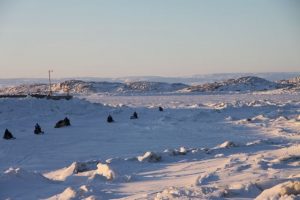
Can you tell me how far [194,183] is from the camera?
29.3ft

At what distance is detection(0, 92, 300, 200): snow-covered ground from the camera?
8.63 metres

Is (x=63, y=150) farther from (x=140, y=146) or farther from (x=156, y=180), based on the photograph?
(x=156, y=180)

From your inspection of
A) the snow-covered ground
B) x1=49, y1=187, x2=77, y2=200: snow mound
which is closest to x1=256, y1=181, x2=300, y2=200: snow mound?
the snow-covered ground

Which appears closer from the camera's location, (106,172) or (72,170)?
(106,172)

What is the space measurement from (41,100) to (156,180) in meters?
21.7

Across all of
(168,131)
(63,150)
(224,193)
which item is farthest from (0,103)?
(224,193)

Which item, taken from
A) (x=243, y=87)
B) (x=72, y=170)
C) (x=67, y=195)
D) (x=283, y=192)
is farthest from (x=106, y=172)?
(x=243, y=87)

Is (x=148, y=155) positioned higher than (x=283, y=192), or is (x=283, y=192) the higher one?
(x=283, y=192)

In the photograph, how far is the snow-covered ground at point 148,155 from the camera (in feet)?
28.3

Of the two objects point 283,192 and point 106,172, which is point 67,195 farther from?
point 283,192

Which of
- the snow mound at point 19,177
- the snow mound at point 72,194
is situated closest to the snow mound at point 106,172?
the snow mound at point 19,177

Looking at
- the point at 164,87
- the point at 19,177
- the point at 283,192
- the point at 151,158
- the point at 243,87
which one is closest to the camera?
the point at 283,192

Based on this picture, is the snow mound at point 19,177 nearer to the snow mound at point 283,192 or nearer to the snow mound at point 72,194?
the snow mound at point 72,194

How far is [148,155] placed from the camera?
1230 cm
